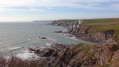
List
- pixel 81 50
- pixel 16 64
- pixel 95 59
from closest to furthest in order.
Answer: pixel 16 64
pixel 95 59
pixel 81 50

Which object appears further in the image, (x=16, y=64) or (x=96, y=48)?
(x=96, y=48)

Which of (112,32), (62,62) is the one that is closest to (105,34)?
(112,32)

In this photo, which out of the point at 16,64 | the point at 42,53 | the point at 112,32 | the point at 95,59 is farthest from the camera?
the point at 112,32

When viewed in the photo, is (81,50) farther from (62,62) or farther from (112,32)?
A: (112,32)

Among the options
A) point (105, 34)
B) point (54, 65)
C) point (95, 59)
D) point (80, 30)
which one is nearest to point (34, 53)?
point (54, 65)

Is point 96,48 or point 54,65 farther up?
point 96,48

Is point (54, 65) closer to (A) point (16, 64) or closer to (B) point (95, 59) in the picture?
(B) point (95, 59)

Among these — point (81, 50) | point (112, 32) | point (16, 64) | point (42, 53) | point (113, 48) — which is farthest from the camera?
point (112, 32)

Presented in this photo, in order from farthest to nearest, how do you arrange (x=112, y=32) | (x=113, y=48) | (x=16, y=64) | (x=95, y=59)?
(x=112, y=32), (x=95, y=59), (x=113, y=48), (x=16, y=64)

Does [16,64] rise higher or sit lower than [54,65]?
higher
